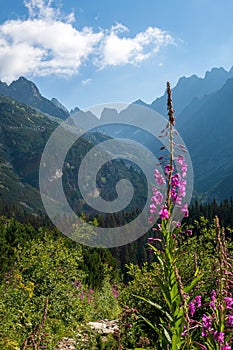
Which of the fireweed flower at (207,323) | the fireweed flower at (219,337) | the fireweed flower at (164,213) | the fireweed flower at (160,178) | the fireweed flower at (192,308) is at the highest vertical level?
the fireweed flower at (160,178)

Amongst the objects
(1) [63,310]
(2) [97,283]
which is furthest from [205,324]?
(2) [97,283]

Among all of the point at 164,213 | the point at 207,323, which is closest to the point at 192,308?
the point at 207,323

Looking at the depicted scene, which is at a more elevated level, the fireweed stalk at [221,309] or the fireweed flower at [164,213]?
the fireweed flower at [164,213]

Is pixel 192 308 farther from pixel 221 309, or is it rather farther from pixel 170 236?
pixel 221 309

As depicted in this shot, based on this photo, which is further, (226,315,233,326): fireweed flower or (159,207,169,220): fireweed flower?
(159,207,169,220): fireweed flower

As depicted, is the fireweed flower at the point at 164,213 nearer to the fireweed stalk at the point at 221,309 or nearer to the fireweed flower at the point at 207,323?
the fireweed stalk at the point at 221,309

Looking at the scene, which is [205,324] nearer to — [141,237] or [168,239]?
[168,239]

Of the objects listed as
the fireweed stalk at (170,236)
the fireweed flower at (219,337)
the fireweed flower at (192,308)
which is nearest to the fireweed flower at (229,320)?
the fireweed flower at (219,337)

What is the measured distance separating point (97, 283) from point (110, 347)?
2310 centimetres

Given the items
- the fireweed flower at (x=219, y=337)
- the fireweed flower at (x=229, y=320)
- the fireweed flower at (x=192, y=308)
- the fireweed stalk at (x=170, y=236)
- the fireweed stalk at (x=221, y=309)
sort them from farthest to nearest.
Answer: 1. the fireweed flower at (x=192, y=308)
2. the fireweed stalk at (x=170, y=236)
3. the fireweed flower at (x=229, y=320)
4. the fireweed flower at (x=219, y=337)
5. the fireweed stalk at (x=221, y=309)

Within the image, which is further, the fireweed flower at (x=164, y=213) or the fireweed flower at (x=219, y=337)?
the fireweed flower at (x=164, y=213)

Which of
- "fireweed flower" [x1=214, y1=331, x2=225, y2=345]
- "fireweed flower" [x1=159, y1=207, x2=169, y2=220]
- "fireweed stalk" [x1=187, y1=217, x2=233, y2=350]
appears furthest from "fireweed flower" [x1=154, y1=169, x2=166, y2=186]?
"fireweed flower" [x1=214, y1=331, x2=225, y2=345]

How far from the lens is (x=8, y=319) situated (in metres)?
10.2

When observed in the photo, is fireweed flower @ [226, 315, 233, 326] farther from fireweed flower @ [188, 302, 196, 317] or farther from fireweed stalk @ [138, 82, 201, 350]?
fireweed flower @ [188, 302, 196, 317]
